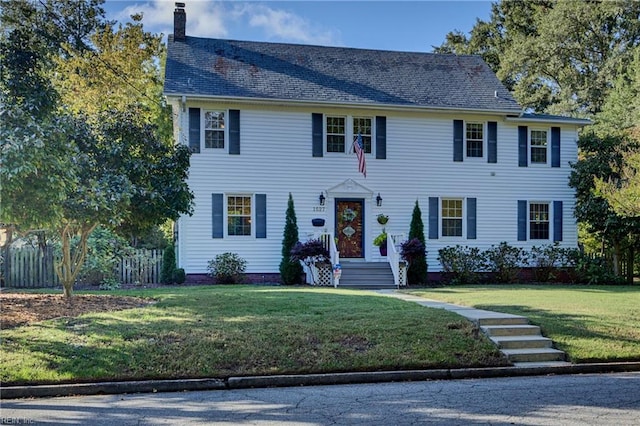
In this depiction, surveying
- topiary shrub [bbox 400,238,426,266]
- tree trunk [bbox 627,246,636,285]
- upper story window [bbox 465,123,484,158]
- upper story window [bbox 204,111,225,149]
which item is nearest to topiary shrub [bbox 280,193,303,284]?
upper story window [bbox 204,111,225,149]

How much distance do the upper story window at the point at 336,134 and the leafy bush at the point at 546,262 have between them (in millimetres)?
7861

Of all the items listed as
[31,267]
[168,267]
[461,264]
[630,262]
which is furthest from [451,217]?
[31,267]

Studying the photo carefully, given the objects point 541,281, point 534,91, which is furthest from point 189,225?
point 534,91

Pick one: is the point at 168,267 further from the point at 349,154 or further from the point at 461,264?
the point at 461,264

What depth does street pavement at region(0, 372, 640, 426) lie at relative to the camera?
5.59 m

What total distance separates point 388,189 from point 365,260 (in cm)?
258

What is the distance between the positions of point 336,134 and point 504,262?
731cm

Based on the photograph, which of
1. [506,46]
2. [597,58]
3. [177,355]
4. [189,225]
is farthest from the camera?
[506,46]

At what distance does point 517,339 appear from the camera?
8820mm

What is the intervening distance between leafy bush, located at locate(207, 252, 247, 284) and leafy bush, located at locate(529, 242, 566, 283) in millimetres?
10374

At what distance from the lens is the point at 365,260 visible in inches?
746

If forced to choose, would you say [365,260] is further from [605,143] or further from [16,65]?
[16,65]

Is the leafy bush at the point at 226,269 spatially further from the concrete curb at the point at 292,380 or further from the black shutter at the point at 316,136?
the concrete curb at the point at 292,380

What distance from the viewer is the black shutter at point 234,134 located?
59.5 ft
